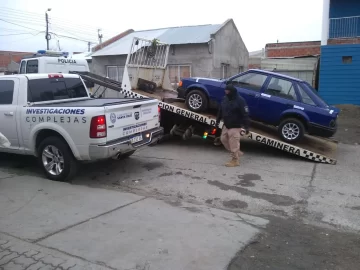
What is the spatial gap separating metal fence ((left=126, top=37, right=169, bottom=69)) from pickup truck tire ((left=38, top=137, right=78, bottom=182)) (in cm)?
416

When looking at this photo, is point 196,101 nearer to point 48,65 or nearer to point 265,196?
point 265,196

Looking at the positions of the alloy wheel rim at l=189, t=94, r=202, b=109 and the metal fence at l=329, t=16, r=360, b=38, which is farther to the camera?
the metal fence at l=329, t=16, r=360, b=38

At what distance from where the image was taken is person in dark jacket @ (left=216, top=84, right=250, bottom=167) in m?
7.35

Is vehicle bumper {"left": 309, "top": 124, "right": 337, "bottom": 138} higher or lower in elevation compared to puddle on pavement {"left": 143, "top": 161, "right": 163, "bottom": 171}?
higher

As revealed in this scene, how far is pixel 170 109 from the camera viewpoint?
9.33m

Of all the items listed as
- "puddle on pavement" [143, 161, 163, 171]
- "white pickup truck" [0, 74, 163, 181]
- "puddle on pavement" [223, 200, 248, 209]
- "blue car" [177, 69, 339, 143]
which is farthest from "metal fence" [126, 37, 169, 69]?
"puddle on pavement" [223, 200, 248, 209]

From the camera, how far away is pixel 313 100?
8305 millimetres

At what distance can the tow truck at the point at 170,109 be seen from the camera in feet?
27.7

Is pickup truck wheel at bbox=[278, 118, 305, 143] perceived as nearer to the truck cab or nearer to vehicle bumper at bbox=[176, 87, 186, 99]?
vehicle bumper at bbox=[176, 87, 186, 99]

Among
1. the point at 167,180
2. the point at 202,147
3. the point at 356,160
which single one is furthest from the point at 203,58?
the point at 167,180

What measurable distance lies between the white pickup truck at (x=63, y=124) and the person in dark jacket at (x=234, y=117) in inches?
58.3

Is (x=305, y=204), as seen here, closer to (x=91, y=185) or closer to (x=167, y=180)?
(x=167, y=180)

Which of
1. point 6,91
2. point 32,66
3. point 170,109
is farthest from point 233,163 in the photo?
point 32,66

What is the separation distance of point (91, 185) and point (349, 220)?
4.22 meters
